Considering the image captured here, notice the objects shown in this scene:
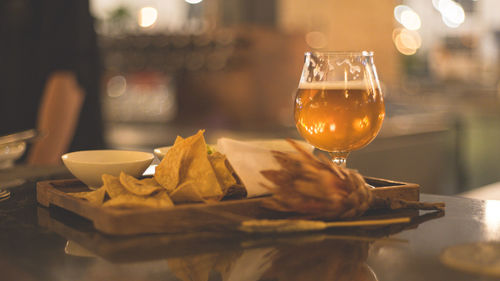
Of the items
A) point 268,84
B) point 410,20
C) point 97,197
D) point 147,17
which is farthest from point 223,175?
point 410,20

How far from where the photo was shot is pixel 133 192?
70 cm

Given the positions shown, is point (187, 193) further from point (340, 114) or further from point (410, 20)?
point (410, 20)

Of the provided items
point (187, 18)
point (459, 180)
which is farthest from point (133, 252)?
point (187, 18)

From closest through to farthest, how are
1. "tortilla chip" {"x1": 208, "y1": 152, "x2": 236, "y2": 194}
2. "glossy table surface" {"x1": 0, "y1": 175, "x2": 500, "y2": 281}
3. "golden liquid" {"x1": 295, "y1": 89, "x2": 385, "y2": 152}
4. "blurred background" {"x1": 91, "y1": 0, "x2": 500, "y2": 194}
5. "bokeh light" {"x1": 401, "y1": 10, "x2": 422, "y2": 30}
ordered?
1. "glossy table surface" {"x1": 0, "y1": 175, "x2": 500, "y2": 281}
2. "tortilla chip" {"x1": 208, "y1": 152, "x2": 236, "y2": 194}
3. "golden liquid" {"x1": 295, "y1": 89, "x2": 385, "y2": 152}
4. "blurred background" {"x1": 91, "y1": 0, "x2": 500, "y2": 194}
5. "bokeh light" {"x1": 401, "y1": 10, "x2": 422, "y2": 30}

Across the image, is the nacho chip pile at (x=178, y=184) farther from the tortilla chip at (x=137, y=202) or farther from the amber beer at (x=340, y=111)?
the amber beer at (x=340, y=111)

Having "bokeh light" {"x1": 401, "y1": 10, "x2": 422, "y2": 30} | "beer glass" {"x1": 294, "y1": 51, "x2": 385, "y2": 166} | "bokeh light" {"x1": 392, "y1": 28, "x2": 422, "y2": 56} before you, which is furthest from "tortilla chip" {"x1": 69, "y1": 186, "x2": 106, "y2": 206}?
"bokeh light" {"x1": 401, "y1": 10, "x2": 422, "y2": 30}

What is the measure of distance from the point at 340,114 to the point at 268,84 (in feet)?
17.4

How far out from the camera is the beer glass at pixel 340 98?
87cm

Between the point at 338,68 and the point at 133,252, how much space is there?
0.42m

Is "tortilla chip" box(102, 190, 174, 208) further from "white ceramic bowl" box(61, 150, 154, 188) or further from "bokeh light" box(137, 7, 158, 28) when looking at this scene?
"bokeh light" box(137, 7, 158, 28)

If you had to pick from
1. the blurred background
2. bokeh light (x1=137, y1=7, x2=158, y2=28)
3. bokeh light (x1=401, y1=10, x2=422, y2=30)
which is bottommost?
the blurred background

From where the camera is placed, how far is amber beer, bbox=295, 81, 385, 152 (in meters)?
0.87

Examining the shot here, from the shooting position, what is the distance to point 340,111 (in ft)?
2.87

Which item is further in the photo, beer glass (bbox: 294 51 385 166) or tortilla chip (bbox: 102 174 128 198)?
beer glass (bbox: 294 51 385 166)
